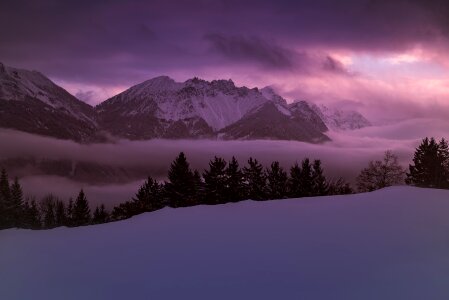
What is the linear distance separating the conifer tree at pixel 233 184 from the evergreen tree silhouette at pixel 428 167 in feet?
79.6

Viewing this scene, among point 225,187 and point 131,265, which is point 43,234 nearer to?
point 131,265

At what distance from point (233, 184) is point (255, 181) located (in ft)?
16.9

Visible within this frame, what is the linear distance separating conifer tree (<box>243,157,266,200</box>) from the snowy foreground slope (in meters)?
39.0

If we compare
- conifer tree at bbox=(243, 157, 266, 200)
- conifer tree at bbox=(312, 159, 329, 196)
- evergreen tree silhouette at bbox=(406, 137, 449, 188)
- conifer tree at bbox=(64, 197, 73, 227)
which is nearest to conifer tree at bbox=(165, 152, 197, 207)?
conifer tree at bbox=(243, 157, 266, 200)

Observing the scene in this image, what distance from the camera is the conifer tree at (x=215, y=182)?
183ft

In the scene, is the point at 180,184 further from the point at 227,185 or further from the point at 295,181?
the point at 295,181

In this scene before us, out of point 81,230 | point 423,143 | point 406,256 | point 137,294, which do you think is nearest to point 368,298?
point 406,256

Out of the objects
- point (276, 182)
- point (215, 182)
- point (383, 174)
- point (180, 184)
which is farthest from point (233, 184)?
point (383, 174)

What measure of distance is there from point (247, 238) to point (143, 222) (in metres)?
7.16

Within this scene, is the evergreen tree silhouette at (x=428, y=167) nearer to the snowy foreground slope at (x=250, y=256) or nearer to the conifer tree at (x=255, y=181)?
the conifer tree at (x=255, y=181)

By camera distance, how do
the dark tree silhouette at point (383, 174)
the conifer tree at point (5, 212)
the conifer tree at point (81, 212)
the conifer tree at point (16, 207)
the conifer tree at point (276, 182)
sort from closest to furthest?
the conifer tree at point (276, 182), the dark tree silhouette at point (383, 174), the conifer tree at point (5, 212), the conifer tree at point (16, 207), the conifer tree at point (81, 212)

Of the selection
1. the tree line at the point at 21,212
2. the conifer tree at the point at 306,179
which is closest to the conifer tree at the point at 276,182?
the conifer tree at the point at 306,179

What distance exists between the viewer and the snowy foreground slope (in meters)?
11.0

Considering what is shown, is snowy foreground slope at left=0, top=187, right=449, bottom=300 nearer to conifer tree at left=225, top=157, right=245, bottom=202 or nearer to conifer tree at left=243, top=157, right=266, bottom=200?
conifer tree at left=225, top=157, right=245, bottom=202
